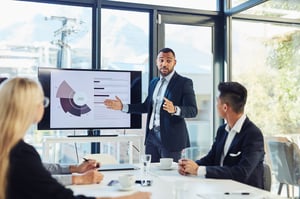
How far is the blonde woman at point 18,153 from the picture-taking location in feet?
4.01

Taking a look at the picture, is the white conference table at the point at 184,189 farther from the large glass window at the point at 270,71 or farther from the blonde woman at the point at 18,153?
the large glass window at the point at 270,71

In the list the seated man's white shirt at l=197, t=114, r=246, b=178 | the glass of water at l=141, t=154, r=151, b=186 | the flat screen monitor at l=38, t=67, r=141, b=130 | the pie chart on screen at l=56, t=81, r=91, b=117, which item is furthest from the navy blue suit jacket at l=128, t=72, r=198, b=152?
the glass of water at l=141, t=154, r=151, b=186

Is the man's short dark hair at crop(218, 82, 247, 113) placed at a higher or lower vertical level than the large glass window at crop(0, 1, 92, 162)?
lower

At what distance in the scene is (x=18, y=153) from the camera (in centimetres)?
125

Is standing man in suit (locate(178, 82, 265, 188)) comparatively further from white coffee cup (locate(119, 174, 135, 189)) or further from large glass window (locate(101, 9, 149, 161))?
large glass window (locate(101, 9, 149, 161))

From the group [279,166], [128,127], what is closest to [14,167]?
[128,127]

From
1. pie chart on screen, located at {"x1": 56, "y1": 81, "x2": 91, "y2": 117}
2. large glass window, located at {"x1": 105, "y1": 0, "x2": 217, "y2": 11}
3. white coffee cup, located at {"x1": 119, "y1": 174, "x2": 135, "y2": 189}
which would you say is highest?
large glass window, located at {"x1": 105, "y1": 0, "x2": 217, "y2": 11}

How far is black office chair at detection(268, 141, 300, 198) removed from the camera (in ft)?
11.2

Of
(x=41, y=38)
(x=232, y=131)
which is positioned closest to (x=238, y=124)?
(x=232, y=131)

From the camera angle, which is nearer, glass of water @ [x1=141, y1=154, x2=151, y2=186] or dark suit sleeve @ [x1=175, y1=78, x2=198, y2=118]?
glass of water @ [x1=141, y1=154, x2=151, y2=186]

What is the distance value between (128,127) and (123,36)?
1.26 metres

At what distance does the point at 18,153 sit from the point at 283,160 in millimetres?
2861

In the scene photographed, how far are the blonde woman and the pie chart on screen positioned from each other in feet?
7.73

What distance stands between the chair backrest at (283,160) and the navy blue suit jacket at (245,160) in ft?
4.49
